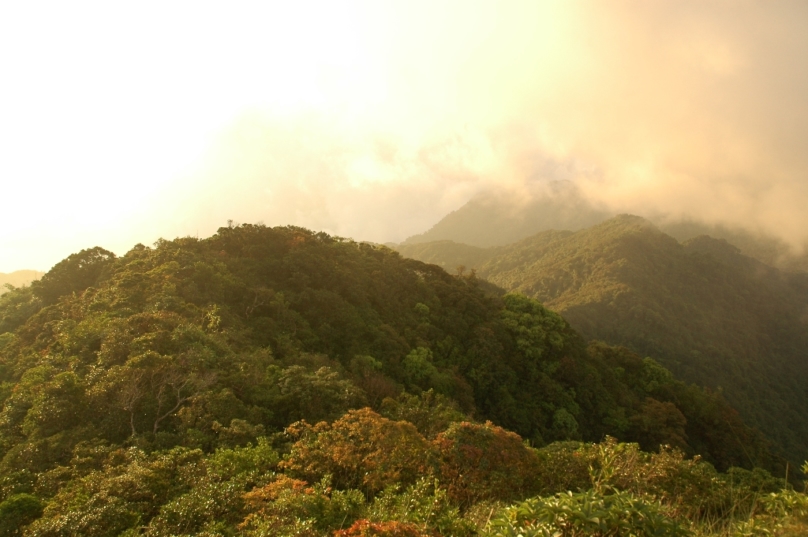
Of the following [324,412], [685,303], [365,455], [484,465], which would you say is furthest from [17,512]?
[685,303]

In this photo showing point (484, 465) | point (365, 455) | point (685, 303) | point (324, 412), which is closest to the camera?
point (484, 465)

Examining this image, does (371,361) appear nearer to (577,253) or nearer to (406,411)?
(406,411)

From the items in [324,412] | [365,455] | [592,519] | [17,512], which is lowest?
[17,512]

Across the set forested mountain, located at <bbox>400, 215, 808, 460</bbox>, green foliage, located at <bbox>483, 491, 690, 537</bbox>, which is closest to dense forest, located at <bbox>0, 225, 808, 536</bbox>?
green foliage, located at <bbox>483, 491, 690, 537</bbox>

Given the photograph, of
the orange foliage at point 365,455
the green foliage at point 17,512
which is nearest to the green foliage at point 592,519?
the orange foliage at point 365,455

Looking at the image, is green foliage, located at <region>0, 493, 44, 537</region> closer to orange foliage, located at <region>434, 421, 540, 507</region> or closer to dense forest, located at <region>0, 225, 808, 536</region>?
dense forest, located at <region>0, 225, 808, 536</region>

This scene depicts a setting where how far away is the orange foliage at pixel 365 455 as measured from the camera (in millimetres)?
8992

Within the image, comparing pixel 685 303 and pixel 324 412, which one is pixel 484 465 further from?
pixel 685 303

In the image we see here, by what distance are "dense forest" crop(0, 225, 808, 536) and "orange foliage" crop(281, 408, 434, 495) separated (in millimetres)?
50

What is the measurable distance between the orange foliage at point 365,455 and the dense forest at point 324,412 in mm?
50

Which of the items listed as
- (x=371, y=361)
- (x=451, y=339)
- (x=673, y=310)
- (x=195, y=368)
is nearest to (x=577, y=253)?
(x=673, y=310)

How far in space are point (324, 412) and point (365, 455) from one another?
405cm

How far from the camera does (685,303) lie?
98.4 meters

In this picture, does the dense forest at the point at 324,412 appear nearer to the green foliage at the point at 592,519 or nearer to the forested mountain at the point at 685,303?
the green foliage at the point at 592,519
